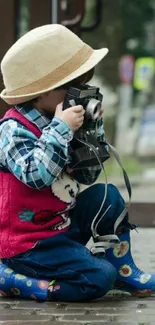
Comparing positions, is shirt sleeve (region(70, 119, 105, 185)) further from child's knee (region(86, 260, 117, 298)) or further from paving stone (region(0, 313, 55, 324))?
paving stone (region(0, 313, 55, 324))

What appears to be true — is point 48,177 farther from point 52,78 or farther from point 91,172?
point 52,78

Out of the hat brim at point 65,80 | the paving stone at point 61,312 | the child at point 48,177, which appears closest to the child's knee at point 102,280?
the child at point 48,177

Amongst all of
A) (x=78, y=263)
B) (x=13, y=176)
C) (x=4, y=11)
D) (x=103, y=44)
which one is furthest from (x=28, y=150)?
(x=103, y=44)

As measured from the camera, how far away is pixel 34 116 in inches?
147

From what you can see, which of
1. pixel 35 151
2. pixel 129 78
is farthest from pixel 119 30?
pixel 35 151

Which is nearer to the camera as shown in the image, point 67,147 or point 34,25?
point 67,147

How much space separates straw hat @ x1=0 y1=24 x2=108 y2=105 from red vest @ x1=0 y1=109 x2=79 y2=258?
13cm

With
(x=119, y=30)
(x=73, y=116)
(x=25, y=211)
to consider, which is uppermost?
(x=73, y=116)

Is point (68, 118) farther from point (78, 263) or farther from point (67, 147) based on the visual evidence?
point (78, 263)

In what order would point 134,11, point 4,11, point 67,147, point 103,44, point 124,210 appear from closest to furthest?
point 67,147 → point 124,210 → point 4,11 → point 103,44 → point 134,11

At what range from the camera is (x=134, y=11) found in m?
18.5

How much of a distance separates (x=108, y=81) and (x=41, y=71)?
50.1 feet

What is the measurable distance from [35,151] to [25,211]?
11.7 inches

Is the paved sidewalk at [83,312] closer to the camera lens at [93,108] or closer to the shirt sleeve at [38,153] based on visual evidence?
the shirt sleeve at [38,153]
